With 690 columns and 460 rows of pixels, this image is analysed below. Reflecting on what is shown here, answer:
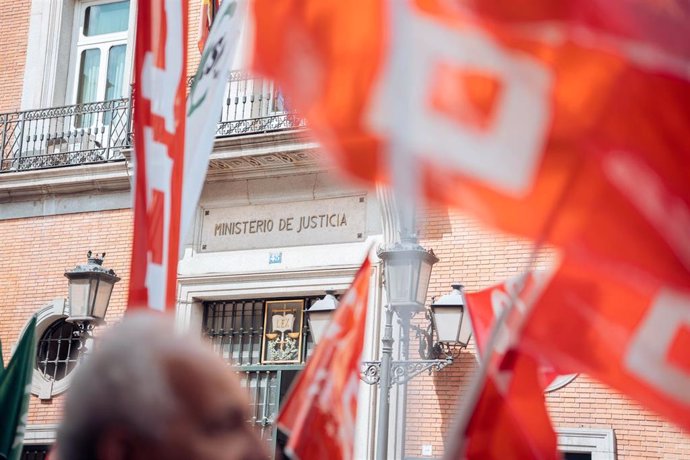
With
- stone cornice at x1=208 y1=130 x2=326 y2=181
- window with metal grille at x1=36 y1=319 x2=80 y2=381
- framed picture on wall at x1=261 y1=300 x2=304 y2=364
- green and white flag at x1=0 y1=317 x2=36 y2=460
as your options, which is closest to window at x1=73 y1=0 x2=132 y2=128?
stone cornice at x1=208 y1=130 x2=326 y2=181

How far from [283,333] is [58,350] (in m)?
3.36

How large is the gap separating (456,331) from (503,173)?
9.48 metres

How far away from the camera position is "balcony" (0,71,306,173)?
15.2 metres

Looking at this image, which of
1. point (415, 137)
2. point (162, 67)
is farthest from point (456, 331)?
point (415, 137)

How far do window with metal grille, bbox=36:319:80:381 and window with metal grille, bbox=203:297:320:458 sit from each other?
76.6 inches

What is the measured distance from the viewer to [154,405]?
155 centimetres

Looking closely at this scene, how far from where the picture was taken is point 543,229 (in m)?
2.42

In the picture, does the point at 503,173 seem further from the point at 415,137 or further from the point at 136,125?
the point at 136,125

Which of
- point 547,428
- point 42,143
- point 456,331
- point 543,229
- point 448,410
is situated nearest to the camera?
point 543,229

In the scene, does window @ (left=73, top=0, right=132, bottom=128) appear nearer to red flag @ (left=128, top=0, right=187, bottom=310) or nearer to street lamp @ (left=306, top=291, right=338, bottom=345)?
street lamp @ (left=306, top=291, right=338, bottom=345)

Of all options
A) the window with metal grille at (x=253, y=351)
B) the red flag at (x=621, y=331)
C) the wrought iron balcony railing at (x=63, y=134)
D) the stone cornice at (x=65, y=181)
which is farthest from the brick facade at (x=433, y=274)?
the red flag at (x=621, y=331)

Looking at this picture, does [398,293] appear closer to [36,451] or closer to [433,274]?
[433,274]

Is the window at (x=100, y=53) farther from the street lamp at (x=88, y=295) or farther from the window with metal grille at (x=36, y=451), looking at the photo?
the street lamp at (x=88, y=295)

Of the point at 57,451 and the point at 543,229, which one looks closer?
the point at 57,451
